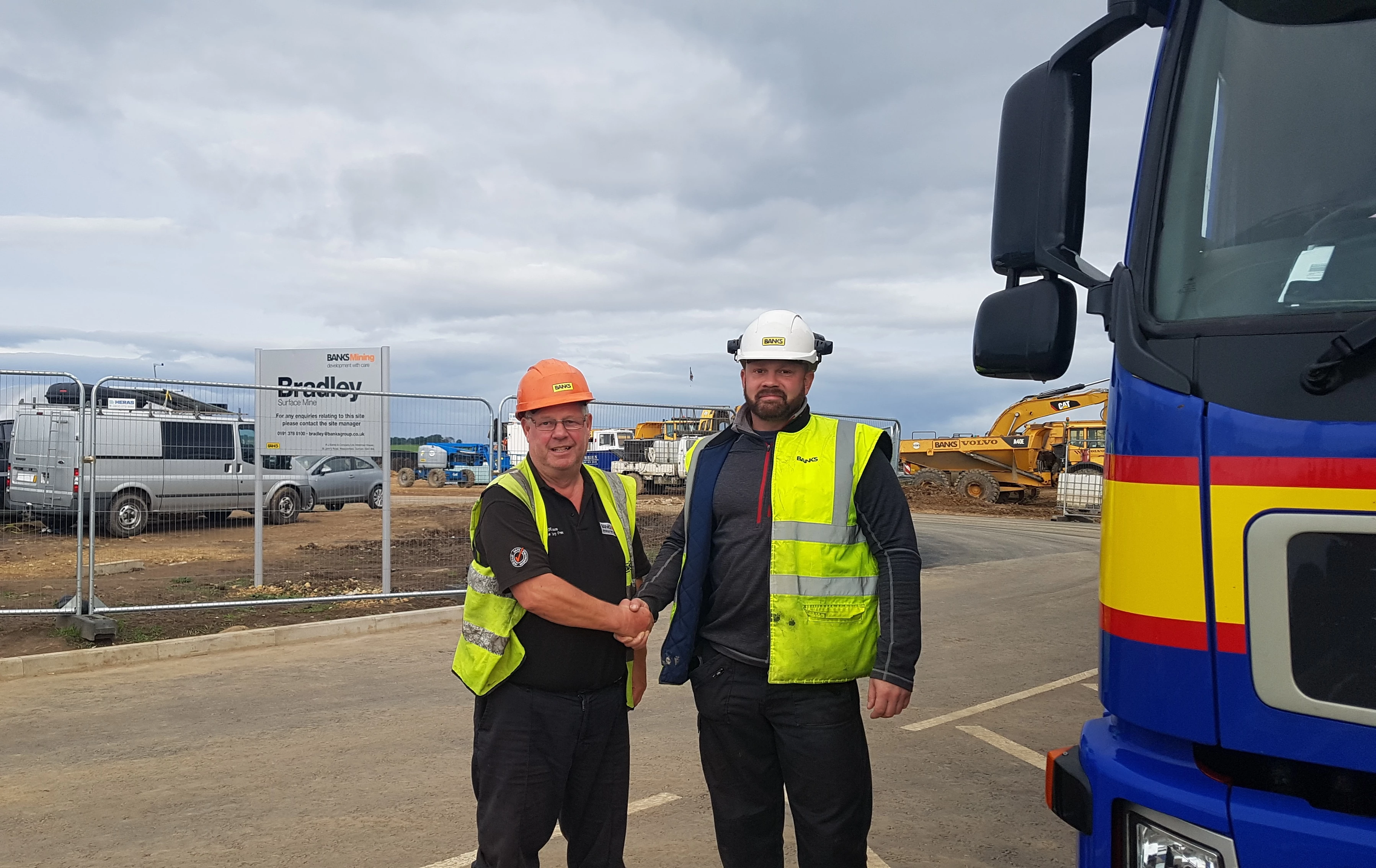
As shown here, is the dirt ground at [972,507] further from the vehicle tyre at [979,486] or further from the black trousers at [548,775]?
the black trousers at [548,775]

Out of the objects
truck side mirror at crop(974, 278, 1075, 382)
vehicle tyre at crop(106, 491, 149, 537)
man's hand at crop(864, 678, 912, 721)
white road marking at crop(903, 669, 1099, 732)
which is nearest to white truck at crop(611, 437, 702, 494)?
vehicle tyre at crop(106, 491, 149, 537)

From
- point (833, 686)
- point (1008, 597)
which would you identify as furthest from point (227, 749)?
point (1008, 597)

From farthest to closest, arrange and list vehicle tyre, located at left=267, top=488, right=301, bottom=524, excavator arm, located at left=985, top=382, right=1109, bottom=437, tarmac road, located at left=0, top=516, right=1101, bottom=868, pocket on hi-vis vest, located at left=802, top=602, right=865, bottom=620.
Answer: excavator arm, located at left=985, top=382, right=1109, bottom=437 → vehicle tyre, located at left=267, top=488, right=301, bottom=524 → tarmac road, located at left=0, top=516, right=1101, bottom=868 → pocket on hi-vis vest, located at left=802, top=602, right=865, bottom=620

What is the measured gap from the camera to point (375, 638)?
8789mm

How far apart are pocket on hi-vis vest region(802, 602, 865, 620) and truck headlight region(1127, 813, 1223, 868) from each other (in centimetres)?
103

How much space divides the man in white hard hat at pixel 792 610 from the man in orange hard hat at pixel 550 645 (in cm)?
26

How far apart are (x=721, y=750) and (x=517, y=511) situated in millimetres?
993

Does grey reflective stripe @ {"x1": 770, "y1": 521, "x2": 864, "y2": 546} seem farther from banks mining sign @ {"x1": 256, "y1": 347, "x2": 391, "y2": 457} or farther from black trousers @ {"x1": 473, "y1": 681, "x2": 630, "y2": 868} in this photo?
banks mining sign @ {"x1": 256, "y1": 347, "x2": 391, "y2": 457}

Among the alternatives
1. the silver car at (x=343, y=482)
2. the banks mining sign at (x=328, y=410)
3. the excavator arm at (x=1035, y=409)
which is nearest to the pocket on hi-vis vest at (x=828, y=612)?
the banks mining sign at (x=328, y=410)

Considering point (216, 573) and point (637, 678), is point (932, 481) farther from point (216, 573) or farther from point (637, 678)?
point (637, 678)

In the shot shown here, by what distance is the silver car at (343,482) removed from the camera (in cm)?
1788

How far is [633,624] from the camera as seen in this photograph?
3010mm

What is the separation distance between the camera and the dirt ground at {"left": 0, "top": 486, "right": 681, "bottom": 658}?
8875mm

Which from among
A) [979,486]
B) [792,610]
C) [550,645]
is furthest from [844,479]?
[979,486]
